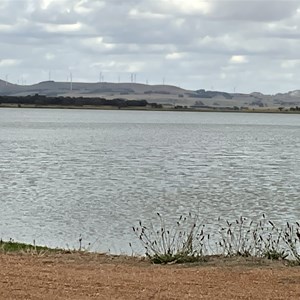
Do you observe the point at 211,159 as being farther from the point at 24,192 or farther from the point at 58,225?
the point at 58,225

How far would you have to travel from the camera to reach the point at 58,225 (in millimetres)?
21859

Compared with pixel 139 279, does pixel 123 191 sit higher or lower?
lower

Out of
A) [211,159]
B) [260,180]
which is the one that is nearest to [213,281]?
[260,180]

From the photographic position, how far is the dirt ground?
9484 millimetres

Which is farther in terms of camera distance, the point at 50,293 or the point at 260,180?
the point at 260,180

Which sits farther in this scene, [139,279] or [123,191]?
[123,191]

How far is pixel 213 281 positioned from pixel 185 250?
2393mm

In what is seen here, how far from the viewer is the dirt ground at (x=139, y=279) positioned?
373 inches

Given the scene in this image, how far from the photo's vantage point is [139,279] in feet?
34.5

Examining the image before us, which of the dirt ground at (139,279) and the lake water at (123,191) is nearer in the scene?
the dirt ground at (139,279)

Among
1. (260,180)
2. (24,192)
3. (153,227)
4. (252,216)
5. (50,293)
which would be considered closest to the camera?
(50,293)

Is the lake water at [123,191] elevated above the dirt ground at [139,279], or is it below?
below

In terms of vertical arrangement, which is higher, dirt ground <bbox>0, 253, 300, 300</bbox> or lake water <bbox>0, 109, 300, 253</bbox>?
dirt ground <bbox>0, 253, 300, 300</bbox>

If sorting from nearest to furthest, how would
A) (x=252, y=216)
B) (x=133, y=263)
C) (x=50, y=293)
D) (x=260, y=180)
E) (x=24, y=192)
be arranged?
(x=50, y=293) → (x=133, y=263) → (x=252, y=216) → (x=24, y=192) → (x=260, y=180)
